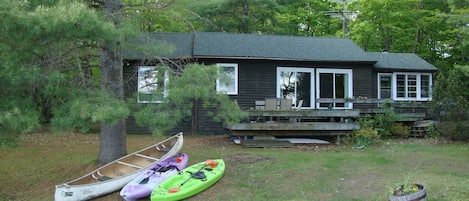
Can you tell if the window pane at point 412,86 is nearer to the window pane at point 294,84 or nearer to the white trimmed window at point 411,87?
the white trimmed window at point 411,87

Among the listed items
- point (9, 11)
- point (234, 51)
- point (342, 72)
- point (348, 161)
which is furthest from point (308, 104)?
point (9, 11)

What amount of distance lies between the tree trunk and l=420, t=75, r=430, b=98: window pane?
557 inches

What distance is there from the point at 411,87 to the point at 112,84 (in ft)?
45.9

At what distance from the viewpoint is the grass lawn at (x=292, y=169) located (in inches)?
260

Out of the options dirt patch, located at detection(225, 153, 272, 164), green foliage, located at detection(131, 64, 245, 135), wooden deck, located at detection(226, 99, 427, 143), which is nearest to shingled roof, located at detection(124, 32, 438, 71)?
wooden deck, located at detection(226, 99, 427, 143)

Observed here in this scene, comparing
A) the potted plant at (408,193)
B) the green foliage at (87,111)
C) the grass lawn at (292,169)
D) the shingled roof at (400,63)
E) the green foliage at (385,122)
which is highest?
the shingled roof at (400,63)

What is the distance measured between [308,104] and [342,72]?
202 cm

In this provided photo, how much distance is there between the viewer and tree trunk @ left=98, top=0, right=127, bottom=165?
8.09 m

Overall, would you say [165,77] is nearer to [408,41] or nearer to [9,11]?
[9,11]

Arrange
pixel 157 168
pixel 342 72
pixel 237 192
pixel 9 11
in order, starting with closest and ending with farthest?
1. pixel 9 11
2. pixel 237 192
3. pixel 157 168
4. pixel 342 72

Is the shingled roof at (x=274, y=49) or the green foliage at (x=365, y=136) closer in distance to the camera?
the green foliage at (x=365, y=136)

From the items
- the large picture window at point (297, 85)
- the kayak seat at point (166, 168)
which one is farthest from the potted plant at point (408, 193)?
the large picture window at point (297, 85)

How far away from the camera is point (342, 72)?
15.7m

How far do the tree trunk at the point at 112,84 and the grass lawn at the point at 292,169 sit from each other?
0.61 metres
